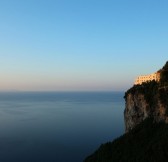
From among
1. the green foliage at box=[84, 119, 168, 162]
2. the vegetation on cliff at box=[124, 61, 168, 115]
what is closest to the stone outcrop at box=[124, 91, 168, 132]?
the vegetation on cliff at box=[124, 61, 168, 115]

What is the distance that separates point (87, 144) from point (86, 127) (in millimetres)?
29502

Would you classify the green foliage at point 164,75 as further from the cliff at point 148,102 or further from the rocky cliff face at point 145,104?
the rocky cliff face at point 145,104

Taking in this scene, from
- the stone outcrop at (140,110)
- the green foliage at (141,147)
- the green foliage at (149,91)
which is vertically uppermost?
the green foliage at (149,91)

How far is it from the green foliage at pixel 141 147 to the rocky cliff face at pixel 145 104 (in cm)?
157

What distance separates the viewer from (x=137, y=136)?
45000 millimetres

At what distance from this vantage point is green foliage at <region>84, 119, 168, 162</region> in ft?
116

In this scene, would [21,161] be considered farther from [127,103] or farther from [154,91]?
[154,91]

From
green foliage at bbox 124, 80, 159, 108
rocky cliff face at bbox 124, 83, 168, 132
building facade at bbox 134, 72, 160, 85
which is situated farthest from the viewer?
building facade at bbox 134, 72, 160, 85

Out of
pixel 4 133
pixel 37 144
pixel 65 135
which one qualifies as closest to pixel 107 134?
pixel 65 135

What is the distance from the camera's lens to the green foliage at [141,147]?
116 ft

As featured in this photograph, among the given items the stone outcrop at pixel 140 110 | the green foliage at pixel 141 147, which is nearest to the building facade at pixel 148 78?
the stone outcrop at pixel 140 110

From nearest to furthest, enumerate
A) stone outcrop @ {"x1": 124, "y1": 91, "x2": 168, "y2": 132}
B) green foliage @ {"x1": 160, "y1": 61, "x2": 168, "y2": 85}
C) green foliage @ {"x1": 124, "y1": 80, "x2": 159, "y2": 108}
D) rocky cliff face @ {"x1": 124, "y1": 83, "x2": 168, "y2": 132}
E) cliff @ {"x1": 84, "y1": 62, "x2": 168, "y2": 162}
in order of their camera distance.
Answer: cliff @ {"x1": 84, "y1": 62, "x2": 168, "y2": 162}, rocky cliff face @ {"x1": 124, "y1": 83, "x2": 168, "y2": 132}, stone outcrop @ {"x1": 124, "y1": 91, "x2": 168, "y2": 132}, green foliage @ {"x1": 160, "y1": 61, "x2": 168, "y2": 85}, green foliage @ {"x1": 124, "y1": 80, "x2": 159, "y2": 108}

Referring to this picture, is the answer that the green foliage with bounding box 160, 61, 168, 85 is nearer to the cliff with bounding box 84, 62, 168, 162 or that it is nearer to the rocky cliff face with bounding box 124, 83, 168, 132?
the cliff with bounding box 84, 62, 168, 162

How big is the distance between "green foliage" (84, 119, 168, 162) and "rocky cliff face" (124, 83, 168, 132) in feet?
5.17
